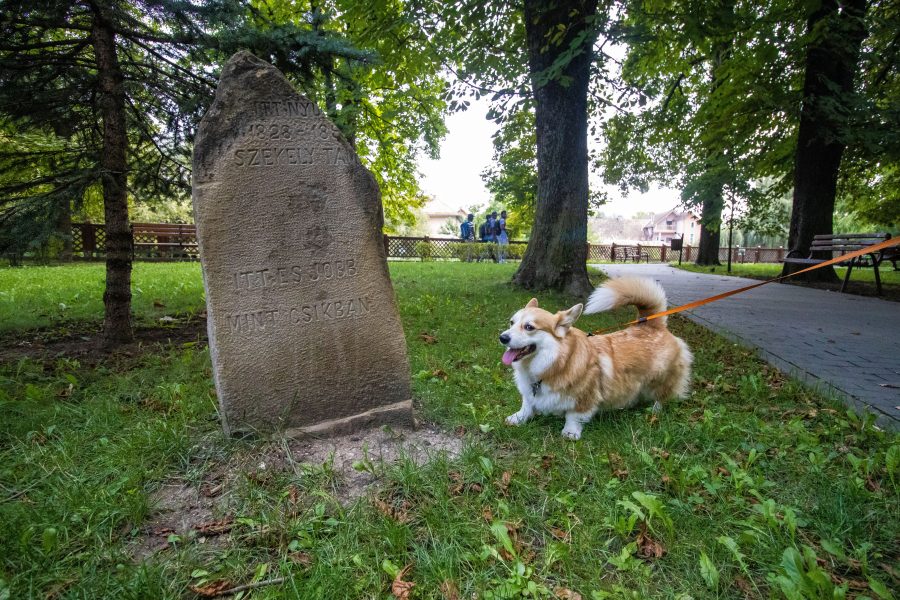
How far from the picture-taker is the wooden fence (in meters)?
18.4

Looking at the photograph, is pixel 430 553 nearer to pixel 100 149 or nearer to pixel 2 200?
pixel 2 200

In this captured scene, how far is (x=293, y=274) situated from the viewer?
9.20 feet

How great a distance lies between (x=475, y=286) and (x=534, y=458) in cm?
753

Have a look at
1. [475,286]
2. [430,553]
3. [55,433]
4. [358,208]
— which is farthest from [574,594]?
[475,286]

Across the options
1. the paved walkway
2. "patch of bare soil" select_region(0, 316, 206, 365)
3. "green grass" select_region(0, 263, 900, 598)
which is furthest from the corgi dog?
"patch of bare soil" select_region(0, 316, 206, 365)

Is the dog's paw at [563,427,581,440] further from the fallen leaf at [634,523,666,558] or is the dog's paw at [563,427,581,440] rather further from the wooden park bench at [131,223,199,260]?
the wooden park bench at [131,223,199,260]

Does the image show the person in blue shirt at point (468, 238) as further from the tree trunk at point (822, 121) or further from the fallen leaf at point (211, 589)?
the fallen leaf at point (211, 589)

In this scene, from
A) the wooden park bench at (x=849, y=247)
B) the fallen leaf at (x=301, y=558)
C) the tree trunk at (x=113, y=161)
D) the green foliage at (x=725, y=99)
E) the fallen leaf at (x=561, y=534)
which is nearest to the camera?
the fallen leaf at (x=301, y=558)

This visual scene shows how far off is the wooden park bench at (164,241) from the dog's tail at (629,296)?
19.6m

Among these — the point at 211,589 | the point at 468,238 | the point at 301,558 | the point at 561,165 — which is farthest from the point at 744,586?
the point at 468,238

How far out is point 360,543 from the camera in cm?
197

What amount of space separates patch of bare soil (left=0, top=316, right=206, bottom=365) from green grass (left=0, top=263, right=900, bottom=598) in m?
1.03

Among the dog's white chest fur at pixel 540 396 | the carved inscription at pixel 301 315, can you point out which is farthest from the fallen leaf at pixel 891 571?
the carved inscription at pixel 301 315

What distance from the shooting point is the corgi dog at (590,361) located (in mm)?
2996
